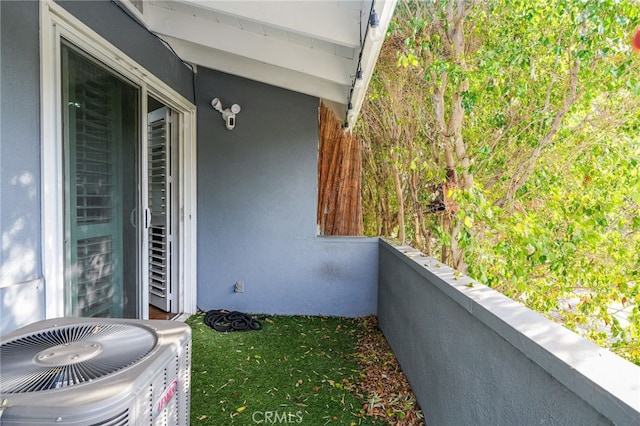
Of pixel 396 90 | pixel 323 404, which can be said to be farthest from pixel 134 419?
pixel 396 90

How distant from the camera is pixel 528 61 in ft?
8.84

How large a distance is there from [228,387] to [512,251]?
236 centimetres

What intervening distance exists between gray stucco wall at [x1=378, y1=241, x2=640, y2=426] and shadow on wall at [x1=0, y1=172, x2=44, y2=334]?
2127 mm

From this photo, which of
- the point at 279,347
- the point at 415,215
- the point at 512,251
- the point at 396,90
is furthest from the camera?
the point at 415,215

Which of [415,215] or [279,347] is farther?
[415,215]

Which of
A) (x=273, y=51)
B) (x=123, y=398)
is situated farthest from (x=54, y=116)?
(x=273, y=51)

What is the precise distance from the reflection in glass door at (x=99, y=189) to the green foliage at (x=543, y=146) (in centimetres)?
217

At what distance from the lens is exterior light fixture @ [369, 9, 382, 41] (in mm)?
1804

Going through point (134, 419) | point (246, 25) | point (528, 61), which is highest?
point (246, 25)

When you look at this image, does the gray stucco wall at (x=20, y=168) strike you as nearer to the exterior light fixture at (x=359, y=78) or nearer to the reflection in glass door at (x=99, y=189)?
the reflection in glass door at (x=99, y=189)

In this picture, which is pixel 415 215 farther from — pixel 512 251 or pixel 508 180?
pixel 512 251

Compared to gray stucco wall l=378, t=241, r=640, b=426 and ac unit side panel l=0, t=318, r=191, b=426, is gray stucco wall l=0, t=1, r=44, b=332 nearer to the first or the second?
ac unit side panel l=0, t=318, r=191, b=426

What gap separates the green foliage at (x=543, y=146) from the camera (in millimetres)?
2332

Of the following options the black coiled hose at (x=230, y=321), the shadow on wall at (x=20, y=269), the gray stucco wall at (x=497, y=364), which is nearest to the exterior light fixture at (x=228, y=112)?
the black coiled hose at (x=230, y=321)
